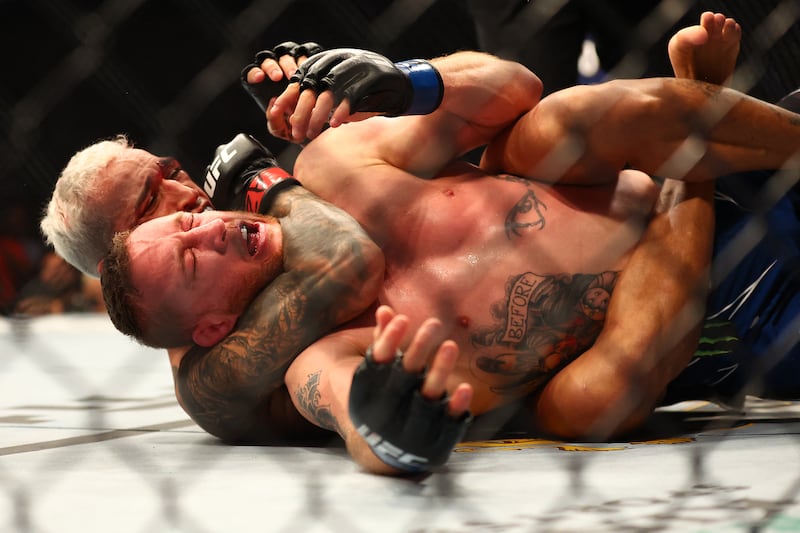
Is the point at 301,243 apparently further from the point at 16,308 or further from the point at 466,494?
the point at 16,308

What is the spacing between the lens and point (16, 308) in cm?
351

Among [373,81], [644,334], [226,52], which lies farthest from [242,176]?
[226,52]

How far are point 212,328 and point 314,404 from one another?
0.23 m

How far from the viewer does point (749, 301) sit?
138 cm

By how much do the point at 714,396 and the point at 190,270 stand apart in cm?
84

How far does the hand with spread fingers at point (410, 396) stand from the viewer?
813 millimetres

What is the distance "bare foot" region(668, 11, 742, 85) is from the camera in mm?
1270

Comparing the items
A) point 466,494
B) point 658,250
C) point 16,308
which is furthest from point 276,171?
point 16,308

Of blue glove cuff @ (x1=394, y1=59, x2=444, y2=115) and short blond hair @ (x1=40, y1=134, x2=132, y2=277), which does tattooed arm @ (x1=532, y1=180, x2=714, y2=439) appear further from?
short blond hair @ (x1=40, y1=134, x2=132, y2=277)

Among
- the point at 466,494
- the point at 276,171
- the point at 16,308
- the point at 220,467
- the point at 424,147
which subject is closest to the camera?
the point at 466,494

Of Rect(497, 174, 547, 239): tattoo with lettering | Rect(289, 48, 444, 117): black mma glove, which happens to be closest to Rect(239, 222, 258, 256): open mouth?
Rect(289, 48, 444, 117): black mma glove

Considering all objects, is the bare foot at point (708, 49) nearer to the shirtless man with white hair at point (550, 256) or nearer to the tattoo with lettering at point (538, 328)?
the shirtless man with white hair at point (550, 256)

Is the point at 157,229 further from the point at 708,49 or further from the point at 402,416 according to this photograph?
the point at 708,49

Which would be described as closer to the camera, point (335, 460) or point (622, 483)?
point (622, 483)
